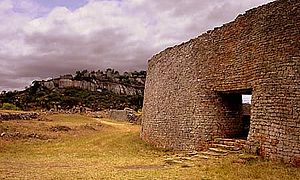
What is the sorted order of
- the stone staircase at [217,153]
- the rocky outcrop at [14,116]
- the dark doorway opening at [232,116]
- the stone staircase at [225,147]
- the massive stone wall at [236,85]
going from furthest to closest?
the rocky outcrop at [14,116] → the dark doorway opening at [232,116] → the stone staircase at [225,147] → the stone staircase at [217,153] → the massive stone wall at [236,85]

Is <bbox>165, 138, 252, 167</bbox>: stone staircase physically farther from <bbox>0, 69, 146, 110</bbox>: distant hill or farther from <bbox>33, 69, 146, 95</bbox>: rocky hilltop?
<bbox>33, 69, 146, 95</bbox>: rocky hilltop

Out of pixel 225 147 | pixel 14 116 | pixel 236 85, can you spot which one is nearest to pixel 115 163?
pixel 225 147

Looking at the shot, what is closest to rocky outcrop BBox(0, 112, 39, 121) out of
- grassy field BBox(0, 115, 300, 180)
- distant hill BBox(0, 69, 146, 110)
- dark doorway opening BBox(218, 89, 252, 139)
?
grassy field BBox(0, 115, 300, 180)

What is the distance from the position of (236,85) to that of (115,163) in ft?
18.2

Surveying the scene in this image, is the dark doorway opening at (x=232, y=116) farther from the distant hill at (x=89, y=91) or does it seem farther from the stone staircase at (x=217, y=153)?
the distant hill at (x=89, y=91)

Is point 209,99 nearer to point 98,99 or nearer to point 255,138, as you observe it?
point 255,138

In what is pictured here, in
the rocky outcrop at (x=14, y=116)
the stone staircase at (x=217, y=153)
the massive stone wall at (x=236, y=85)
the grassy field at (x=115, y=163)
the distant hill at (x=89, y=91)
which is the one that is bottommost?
the grassy field at (x=115, y=163)

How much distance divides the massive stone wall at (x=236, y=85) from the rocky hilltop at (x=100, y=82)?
74.6 m

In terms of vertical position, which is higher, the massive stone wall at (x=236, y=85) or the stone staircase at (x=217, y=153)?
the massive stone wall at (x=236, y=85)

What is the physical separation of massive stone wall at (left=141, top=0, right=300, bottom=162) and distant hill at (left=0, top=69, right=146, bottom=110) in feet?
154

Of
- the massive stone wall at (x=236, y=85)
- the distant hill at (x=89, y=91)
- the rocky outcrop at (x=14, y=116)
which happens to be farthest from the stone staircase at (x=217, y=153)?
the distant hill at (x=89, y=91)

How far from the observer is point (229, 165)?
1211cm

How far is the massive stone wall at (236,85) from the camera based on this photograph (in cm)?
1276

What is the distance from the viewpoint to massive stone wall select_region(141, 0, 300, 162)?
502 inches
